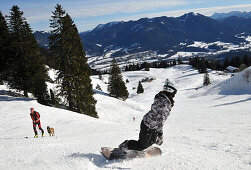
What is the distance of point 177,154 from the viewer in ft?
19.0

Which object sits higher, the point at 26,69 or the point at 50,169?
the point at 26,69

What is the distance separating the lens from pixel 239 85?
43938mm

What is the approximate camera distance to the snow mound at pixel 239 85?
41500 mm

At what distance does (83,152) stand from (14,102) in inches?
911

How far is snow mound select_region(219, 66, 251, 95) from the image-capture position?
136 ft

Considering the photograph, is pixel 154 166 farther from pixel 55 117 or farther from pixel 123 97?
pixel 123 97

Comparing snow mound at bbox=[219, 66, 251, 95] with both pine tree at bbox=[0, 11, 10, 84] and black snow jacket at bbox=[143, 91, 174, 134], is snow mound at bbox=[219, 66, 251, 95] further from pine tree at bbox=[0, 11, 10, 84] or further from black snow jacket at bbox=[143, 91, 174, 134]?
pine tree at bbox=[0, 11, 10, 84]

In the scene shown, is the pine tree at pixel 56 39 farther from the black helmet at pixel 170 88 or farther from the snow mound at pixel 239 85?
→ the snow mound at pixel 239 85

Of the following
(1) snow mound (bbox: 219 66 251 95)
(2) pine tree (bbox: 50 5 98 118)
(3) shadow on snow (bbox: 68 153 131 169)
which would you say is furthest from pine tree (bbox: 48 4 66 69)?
(1) snow mound (bbox: 219 66 251 95)

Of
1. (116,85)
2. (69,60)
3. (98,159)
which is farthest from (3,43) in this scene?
(116,85)

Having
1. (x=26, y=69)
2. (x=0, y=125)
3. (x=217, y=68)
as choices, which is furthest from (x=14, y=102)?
(x=217, y=68)

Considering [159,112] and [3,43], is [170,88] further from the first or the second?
[3,43]

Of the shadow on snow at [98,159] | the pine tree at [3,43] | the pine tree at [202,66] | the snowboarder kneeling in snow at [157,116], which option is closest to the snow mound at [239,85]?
the snowboarder kneeling in snow at [157,116]

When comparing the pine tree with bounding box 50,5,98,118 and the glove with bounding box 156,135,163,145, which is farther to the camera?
the pine tree with bounding box 50,5,98,118
